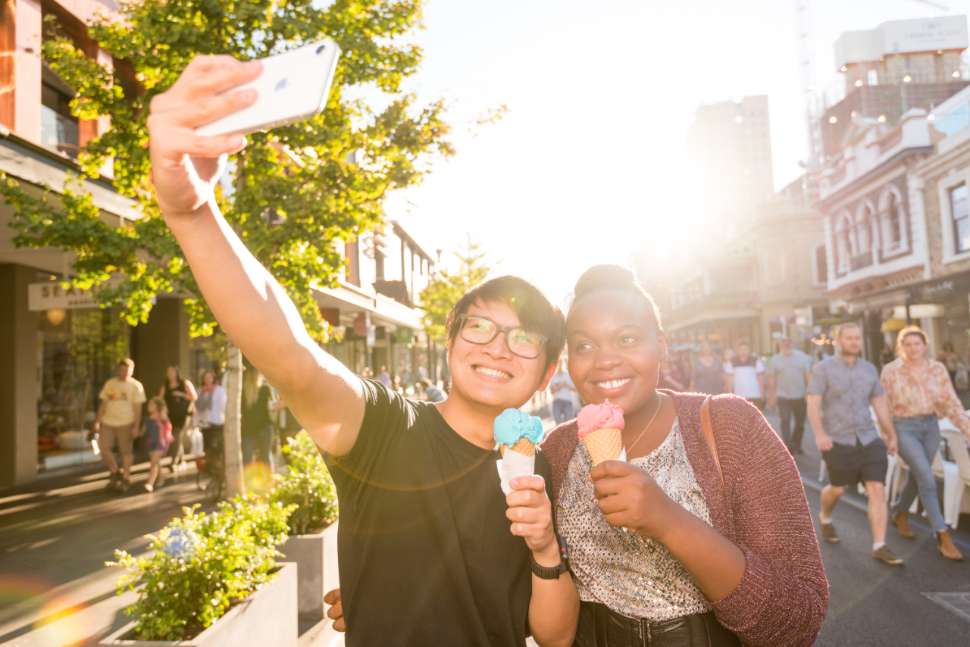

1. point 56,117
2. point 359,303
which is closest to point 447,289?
point 359,303

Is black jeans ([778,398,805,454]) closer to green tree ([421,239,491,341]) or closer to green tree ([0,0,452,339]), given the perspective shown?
green tree ([0,0,452,339])

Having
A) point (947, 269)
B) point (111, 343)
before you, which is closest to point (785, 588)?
point (111, 343)

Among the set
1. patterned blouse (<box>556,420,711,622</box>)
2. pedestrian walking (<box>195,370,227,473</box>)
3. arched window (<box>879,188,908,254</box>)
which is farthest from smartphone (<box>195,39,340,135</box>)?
arched window (<box>879,188,908,254</box>)

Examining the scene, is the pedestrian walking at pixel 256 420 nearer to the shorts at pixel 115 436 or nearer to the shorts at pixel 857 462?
the shorts at pixel 115 436

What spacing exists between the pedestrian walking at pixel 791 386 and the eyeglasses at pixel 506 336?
37.6ft

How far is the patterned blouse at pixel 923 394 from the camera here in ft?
21.5

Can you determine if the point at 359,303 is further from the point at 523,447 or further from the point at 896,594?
the point at 523,447

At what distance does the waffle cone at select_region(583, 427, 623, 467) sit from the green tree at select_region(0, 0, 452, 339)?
6306 millimetres

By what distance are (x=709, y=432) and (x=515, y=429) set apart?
63 centimetres

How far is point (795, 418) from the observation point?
12.3m

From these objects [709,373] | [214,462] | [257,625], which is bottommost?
[257,625]

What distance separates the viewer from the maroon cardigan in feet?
5.74

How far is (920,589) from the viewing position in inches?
208

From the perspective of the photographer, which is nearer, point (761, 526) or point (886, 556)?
point (761, 526)
